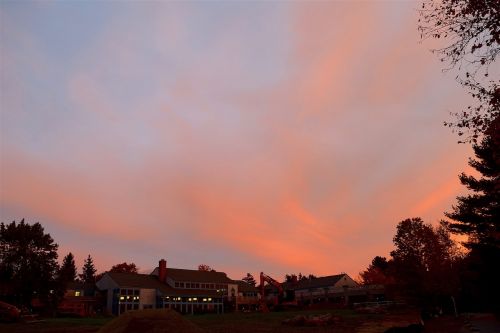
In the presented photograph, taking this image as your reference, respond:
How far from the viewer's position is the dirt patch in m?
19.8

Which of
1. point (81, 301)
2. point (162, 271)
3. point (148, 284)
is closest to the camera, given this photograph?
point (81, 301)

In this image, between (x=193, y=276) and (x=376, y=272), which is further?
(x=376, y=272)

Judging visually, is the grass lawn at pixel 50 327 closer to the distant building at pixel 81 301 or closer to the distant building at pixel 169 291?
the distant building at pixel 81 301

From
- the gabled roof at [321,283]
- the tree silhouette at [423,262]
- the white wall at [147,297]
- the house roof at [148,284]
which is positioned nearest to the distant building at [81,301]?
the house roof at [148,284]

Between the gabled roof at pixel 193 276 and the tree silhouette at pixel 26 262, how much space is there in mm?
27022

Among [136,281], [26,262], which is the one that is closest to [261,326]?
[26,262]

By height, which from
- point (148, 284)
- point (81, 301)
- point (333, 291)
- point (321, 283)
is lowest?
point (81, 301)

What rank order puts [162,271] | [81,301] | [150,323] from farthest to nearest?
[162,271] → [81,301] → [150,323]

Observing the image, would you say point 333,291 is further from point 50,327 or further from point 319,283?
point 50,327

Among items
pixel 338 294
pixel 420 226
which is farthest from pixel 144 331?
pixel 338 294

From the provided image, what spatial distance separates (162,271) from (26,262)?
29.8m

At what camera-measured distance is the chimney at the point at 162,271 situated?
8450 centimetres

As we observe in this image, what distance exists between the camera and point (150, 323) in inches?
804

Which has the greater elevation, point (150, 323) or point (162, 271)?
point (162, 271)
